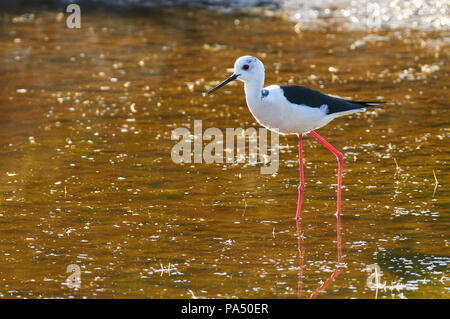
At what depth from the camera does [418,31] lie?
756 inches

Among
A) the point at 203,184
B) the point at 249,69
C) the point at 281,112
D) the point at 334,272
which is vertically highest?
the point at 249,69

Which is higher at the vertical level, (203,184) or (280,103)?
(280,103)

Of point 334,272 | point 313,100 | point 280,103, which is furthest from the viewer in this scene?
point 313,100

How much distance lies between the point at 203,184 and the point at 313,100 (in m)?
1.55

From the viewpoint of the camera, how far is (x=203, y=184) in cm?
934

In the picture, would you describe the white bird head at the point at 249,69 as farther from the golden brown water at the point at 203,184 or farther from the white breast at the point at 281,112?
the golden brown water at the point at 203,184

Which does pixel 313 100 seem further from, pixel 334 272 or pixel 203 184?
→ pixel 334 272

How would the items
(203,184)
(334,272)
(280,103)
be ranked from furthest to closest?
1. (203,184)
2. (280,103)
3. (334,272)

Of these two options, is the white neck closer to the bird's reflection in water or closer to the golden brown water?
the golden brown water

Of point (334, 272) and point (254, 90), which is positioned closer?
point (334, 272)

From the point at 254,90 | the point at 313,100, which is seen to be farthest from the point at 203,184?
the point at 313,100

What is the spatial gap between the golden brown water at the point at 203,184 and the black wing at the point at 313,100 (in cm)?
88

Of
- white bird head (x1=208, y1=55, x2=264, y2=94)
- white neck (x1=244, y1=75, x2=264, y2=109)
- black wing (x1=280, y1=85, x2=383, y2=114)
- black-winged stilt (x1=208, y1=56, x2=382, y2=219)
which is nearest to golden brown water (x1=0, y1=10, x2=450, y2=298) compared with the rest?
black-winged stilt (x1=208, y1=56, x2=382, y2=219)
